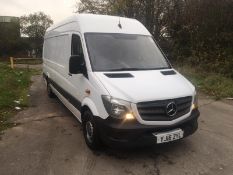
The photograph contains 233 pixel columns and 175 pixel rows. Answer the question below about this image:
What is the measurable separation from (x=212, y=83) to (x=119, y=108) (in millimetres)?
8249

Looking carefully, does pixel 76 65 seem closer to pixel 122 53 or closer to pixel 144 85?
pixel 122 53

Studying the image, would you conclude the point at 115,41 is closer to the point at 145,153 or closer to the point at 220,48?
the point at 145,153

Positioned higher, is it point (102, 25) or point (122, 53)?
point (102, 25)

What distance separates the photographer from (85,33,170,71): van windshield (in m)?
5.94

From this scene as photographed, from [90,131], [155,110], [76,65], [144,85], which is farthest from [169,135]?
[76,65]

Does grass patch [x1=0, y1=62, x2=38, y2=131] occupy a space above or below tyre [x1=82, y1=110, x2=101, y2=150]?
below

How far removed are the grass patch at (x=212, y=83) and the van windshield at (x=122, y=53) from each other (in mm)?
4829

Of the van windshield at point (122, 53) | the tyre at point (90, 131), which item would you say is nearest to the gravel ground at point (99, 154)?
the tyre at point (90, 131)

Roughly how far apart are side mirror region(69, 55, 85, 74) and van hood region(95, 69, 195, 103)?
480 millimetres

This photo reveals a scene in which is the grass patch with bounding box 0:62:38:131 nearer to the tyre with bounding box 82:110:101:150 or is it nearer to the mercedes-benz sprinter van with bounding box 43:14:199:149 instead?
the mercedes-benz sprinter van with bounding box 43:14:199:149

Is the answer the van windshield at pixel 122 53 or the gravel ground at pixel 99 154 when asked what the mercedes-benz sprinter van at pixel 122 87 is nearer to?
the van windshield at pixel 122 53

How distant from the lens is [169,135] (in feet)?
16.8

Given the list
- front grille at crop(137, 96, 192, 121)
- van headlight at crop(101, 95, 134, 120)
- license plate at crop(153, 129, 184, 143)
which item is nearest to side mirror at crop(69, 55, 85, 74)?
van headlight at crop(101, 95, 134, 120)

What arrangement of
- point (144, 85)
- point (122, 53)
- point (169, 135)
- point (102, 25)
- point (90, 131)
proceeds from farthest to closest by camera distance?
point (102, 25) < point (122, 53) < point (90, 131) < point (144, 85) < point (169, 135)
